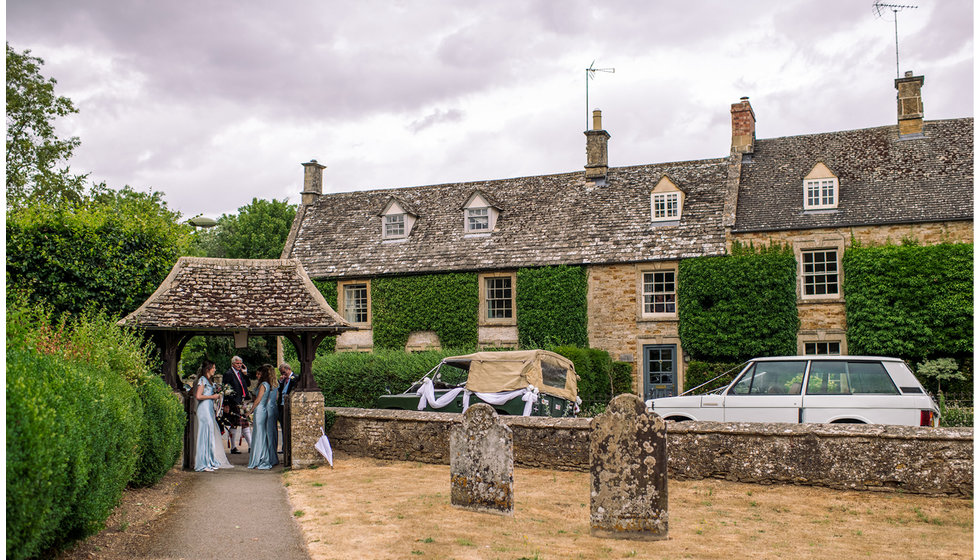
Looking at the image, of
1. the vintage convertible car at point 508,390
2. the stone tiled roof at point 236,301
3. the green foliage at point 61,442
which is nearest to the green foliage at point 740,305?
the vintage convertible car at point 508,390

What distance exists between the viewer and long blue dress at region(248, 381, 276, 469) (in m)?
14.7

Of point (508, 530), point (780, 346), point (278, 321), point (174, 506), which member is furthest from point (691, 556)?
point (780, 346)

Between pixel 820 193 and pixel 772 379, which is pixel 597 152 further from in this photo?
pixel 772 379

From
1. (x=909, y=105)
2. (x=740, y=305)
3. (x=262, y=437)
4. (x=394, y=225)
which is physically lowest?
→ (x=262, y=437)

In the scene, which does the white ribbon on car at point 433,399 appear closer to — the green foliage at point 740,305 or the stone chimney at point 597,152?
the green foliage at point 740,305

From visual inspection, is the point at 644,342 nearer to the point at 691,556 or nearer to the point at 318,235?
the point at 318,235

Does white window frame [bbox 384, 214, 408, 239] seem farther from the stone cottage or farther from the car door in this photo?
the car door

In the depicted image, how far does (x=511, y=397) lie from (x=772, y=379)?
518 centimetres

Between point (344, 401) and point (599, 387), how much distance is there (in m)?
7.52

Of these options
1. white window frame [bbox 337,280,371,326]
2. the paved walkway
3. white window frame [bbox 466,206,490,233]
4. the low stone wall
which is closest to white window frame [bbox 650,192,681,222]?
white window frame [bbox 466,206,490,233]

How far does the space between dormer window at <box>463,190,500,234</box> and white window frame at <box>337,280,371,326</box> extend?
4321mm

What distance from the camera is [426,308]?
98.2 ft

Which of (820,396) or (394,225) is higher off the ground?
(394,225)

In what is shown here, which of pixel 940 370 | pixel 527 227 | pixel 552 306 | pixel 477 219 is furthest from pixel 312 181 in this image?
pixel 940 370
